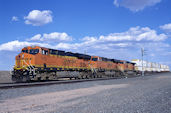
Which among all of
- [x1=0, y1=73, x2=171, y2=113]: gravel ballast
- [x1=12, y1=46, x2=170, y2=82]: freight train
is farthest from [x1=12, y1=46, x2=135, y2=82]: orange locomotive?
[x1=0, y1=73, x2=171, y2=113]: gravel ballast

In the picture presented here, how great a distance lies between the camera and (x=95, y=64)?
103 ft

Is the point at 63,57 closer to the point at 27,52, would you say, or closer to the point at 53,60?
the point at 53,60

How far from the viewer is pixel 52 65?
68.9 feet

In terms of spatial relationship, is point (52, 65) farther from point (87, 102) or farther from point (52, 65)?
point (87, 102)

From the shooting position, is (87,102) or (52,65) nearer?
(87,102)

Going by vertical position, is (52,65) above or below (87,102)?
above

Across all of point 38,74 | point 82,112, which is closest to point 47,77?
point 38,74

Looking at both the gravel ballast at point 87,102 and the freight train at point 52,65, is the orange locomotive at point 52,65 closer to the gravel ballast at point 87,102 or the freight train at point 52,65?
the freight train at point 52,65

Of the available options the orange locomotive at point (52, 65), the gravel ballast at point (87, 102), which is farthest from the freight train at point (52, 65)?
the gravel ballast at point (87, 102)

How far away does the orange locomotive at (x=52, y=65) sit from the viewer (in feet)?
59.3

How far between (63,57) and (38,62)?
4917mm

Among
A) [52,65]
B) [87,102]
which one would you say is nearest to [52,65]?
[52,65]

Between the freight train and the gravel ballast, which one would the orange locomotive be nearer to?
the freight train

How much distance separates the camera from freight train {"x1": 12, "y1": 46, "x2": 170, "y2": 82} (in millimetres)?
18078
